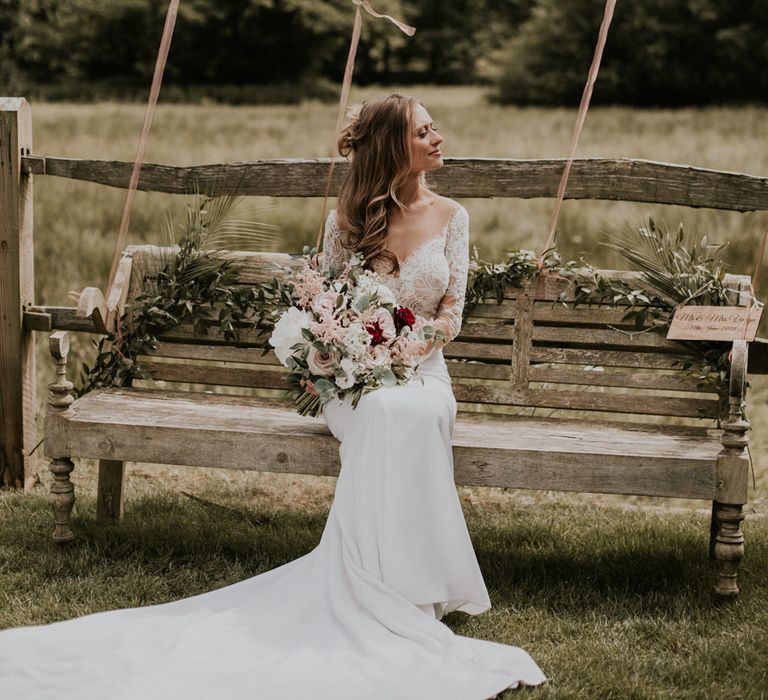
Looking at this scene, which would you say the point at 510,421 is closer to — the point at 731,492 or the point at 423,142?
the point at 731,492

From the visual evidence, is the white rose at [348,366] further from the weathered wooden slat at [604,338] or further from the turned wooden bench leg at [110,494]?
the turned wooden bench leg at [110,494]

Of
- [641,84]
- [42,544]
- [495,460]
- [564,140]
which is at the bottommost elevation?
[42,544]

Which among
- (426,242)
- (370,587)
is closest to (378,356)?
(426,242)

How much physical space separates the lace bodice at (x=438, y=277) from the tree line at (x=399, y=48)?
17965 millimetres

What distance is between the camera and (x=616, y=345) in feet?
15.1

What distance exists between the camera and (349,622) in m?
3.50

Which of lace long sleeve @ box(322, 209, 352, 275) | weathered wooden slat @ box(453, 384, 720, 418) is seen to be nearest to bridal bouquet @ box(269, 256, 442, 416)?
lace long sleeve @ box(322, 209, 352, 275)

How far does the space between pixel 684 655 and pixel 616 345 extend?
4.69 feet

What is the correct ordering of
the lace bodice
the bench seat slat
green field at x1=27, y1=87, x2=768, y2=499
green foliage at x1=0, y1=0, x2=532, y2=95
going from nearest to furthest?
the bench seat slat → the lace bodice → green field at x1=27, y1=87, x2=768, y2=499 → green foliage at x1=0, y1=0, x2=532, y2=95

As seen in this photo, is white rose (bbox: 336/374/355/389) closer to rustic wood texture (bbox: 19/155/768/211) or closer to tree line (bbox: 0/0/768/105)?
rustic wood texture (bbox: 19/155/768/211)

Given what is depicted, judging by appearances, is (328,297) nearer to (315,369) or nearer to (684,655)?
(315,369)

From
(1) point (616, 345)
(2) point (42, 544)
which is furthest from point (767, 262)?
(2) point (42, 544)

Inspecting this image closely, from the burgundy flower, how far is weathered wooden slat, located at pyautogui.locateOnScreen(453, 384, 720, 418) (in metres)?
0.69

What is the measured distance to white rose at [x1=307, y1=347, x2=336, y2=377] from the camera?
3920 mm
